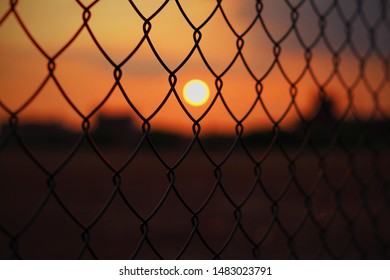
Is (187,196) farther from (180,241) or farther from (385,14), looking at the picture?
(385,14)

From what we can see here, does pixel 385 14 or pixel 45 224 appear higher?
pixel 45 224

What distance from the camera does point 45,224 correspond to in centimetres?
611

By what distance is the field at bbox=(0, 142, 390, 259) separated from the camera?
1.67 metres

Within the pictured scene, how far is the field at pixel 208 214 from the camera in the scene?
5.47 feet

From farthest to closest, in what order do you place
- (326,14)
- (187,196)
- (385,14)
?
(187,196), (385,14), (326,14)

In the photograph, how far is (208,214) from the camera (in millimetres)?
5625

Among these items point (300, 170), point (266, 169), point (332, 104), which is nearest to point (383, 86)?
point (332, 104)

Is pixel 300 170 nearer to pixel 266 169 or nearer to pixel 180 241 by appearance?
pixel 266 169
